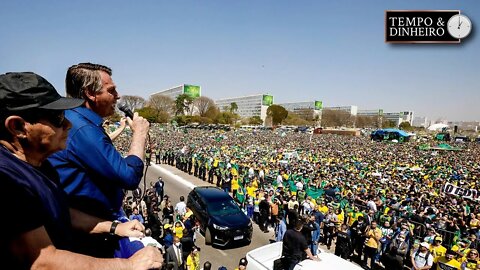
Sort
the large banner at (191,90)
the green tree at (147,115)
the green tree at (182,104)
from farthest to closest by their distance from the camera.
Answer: the large banner at (191,90) → the green tree at (182,104) → the green tree at (147,115)

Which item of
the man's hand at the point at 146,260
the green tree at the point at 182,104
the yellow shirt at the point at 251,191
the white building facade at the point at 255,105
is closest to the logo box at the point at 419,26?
the yellow shirt at the point at 251,191

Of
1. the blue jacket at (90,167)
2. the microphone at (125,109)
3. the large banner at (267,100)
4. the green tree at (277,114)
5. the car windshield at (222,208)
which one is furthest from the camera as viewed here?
the large banner at (267,100)

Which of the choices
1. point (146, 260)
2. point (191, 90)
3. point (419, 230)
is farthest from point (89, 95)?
point (191, 90)

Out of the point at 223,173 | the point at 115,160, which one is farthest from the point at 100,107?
the point at 223,173

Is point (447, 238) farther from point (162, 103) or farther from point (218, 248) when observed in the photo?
point (162, 103)

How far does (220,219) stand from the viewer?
10336 mm

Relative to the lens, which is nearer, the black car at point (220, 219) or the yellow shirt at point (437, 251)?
the yellow shirt at point (437, 251)

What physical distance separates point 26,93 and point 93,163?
56 centimetres

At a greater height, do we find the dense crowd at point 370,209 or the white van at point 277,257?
the white van at point 277,257

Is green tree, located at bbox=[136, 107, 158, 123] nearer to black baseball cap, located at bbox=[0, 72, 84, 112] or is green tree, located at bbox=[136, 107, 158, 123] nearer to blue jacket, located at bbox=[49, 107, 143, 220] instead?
blue jacket, located at bbox=[49, 107, 143, 220]

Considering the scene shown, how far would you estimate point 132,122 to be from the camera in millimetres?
2021

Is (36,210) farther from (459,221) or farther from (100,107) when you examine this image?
(459,221)

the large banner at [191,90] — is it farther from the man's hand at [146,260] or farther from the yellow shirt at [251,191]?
the man's hand at [146,260]

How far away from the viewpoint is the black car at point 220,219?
33.1 ft
